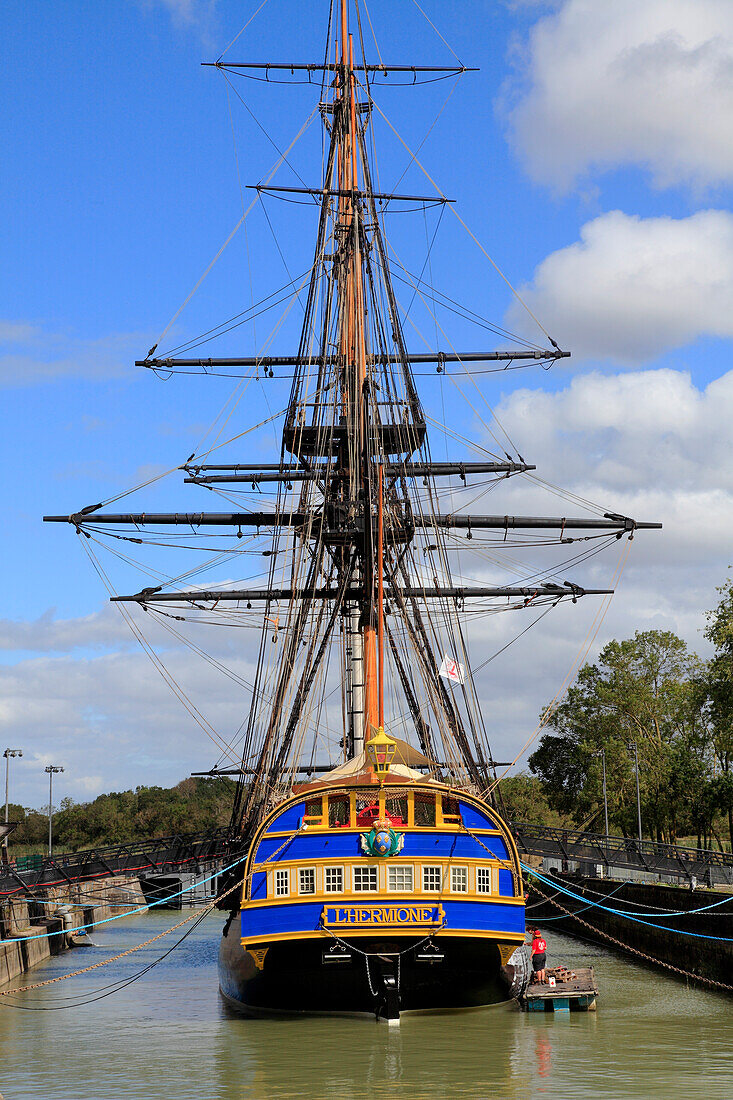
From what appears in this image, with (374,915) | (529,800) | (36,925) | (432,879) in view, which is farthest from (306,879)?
(529,800)

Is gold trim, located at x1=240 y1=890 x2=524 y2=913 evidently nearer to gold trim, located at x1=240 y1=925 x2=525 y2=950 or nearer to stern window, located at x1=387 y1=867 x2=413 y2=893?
stern window, located at x1=387 y1=867 x2=413 y2=893

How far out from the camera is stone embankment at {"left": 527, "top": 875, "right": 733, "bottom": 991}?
29.3 m

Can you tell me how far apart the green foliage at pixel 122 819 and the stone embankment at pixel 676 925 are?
73895 millimetres

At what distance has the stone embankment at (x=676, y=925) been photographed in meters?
29.3

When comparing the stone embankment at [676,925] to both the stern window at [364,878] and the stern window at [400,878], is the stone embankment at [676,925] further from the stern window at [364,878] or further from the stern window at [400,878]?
the stern window at [364,878]

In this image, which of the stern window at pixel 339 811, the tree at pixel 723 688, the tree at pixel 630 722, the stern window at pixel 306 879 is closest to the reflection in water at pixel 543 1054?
the stern window at pixel 306 879

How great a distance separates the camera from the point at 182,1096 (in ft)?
62.7

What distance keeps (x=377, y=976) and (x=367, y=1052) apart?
8.25ft

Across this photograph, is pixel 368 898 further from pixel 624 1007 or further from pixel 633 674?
→ pixel 633 674

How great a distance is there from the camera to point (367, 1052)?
22.1m

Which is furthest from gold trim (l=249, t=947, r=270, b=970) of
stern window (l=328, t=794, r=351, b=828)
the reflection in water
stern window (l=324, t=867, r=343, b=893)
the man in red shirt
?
the man in red shirt

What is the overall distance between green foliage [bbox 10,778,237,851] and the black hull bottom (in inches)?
3471

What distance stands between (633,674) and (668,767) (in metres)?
12.2

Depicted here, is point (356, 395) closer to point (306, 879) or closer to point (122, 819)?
point (306, 879)
